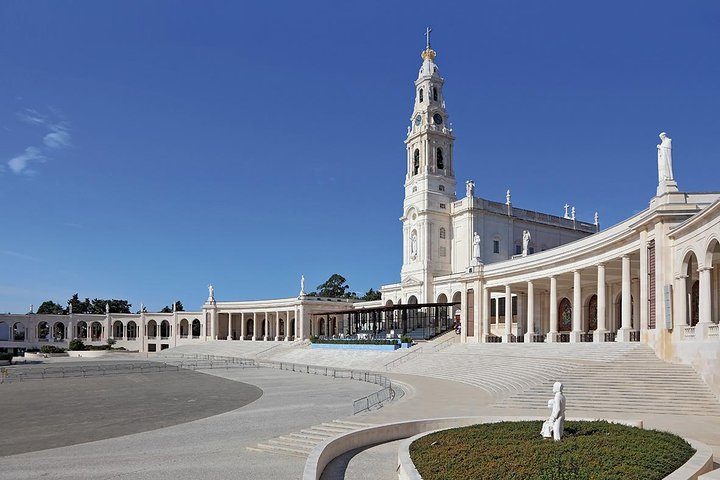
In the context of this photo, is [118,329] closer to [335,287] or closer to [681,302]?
[335,287]

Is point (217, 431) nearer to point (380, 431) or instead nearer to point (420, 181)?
point (380, 431)

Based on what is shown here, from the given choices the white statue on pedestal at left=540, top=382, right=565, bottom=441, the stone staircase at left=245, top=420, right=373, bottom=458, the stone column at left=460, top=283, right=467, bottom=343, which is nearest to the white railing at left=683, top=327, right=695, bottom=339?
the white statue on pedestal at left=540, top=382, right=565, bottom=441

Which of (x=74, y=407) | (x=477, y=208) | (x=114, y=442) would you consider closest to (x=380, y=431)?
(x=114, y=442)

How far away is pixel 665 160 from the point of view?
31.5 meters

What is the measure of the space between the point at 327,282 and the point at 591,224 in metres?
64.5

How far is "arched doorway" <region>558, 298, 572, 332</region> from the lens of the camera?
60125mm

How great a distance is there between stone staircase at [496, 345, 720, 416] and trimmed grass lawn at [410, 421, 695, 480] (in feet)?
28.4

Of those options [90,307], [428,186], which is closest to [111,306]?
[90,307]

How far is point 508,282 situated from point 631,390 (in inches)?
1110

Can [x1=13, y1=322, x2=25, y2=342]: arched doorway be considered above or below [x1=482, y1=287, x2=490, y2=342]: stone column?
below

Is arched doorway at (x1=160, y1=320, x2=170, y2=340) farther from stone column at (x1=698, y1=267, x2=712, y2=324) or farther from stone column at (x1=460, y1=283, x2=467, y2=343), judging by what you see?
stone column at (x1=698, y1=267, x2=712, y2=324)

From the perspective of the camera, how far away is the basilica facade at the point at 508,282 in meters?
30.0

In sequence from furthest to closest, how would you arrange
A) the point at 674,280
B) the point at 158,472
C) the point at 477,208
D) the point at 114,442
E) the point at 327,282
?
1. the point at 327,282
2. the point at 477,208
3. the point at 674,280
4. the point at 114,442
5. the point at 158,472

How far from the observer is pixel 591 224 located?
92188 mm
